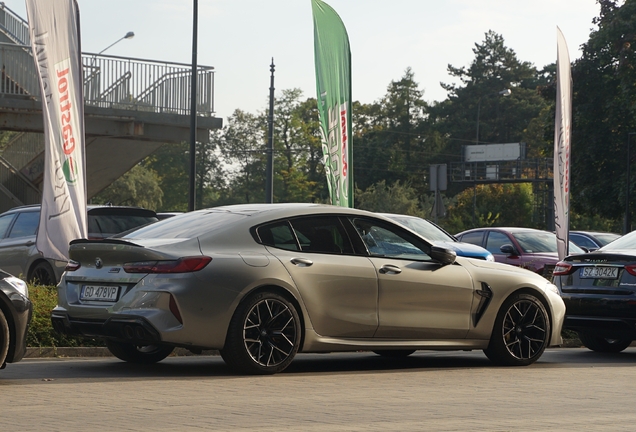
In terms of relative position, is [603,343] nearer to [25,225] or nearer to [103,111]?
[25,225]

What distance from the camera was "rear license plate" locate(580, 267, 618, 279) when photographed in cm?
1280

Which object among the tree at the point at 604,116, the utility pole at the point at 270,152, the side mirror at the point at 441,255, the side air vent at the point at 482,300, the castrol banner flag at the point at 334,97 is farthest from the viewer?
the tree at the point at 604,116

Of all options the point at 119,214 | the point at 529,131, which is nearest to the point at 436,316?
the point at 119,214

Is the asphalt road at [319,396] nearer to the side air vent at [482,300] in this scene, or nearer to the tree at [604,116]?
the side air vent at [482,300]

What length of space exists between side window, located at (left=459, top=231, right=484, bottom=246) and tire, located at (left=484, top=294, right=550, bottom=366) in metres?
12.5

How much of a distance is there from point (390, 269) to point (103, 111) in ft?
67.0

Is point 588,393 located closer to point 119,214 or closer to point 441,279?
point 441,279

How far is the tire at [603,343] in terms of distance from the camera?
1395 cm

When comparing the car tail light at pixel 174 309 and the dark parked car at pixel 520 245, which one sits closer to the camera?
the car tail light at pixel 174 309

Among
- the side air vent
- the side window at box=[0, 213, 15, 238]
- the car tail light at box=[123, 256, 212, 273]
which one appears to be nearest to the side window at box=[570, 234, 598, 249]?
the side window at box=[0, 213, 15, 238]

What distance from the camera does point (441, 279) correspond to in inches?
424

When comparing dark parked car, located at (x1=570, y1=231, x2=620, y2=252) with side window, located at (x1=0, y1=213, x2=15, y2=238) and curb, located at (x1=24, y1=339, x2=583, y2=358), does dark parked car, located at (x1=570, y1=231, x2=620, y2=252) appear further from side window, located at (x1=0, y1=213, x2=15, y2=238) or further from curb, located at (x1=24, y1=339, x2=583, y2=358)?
curb, located at (x1=24, y1=339, x2=583, y2=358)

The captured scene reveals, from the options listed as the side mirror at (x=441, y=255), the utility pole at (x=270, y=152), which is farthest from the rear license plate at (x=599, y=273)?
the utility pole at (x=270, y=152)

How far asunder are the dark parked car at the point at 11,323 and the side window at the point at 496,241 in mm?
15521
